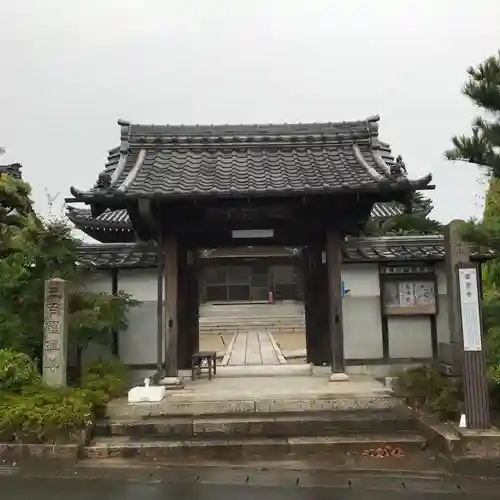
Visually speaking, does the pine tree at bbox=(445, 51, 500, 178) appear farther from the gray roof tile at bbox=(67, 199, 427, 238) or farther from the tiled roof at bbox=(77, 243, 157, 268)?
the gray roof tile at bbox=(67, 199, 427, 238)

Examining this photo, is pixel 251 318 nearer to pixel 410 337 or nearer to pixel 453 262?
pixel 410 337

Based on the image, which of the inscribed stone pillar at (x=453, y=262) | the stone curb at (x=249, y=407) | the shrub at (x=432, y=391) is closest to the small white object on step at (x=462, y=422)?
the shrub at (x=432, y=391)

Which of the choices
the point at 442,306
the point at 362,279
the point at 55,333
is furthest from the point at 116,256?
the point at 442,306

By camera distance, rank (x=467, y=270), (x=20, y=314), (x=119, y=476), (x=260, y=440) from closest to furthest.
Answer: (x=119, y=476), (x=467, y=270), (x=260, y=440), (x=20, y=314)

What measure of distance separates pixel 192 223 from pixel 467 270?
17.6ft

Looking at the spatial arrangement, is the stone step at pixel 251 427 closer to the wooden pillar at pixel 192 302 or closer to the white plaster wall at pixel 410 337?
the white plaster wall at pixel 410 337

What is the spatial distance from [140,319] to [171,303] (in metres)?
A: 1.17

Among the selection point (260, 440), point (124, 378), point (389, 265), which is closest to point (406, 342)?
point (389, 265)

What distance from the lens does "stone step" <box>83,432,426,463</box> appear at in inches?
295

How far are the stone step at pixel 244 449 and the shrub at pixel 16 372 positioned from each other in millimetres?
1598

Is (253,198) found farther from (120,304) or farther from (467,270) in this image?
(467,270)

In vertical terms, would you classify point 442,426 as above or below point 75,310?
below

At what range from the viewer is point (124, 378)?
10.1m

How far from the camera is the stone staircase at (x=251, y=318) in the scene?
113 feet
